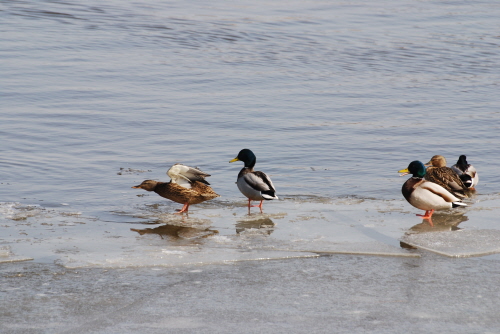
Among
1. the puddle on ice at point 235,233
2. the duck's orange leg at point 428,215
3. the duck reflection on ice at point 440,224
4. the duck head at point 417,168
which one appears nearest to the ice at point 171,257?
the puddle on ice at point 235,233

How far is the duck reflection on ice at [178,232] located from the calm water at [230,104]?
265 mm

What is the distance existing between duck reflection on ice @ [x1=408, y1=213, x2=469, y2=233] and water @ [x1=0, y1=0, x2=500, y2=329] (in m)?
0.04

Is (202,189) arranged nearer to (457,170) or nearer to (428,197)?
(428,197)

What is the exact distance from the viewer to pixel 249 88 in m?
15.7

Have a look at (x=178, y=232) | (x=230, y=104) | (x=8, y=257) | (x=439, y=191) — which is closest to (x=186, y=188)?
(x=178, y=232)

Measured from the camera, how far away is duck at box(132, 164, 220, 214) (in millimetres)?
8250

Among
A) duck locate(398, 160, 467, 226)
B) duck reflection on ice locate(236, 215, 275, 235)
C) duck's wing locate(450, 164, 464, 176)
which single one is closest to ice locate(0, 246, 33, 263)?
duck reflection on ice locate(236, 215, 275, 235)

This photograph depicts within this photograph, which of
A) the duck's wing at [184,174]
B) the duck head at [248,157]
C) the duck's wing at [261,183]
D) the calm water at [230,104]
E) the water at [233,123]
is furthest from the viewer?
the calm water at [230,104]

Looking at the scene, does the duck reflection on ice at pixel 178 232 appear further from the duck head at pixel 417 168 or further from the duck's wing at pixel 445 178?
the duck's wing at pixel 445 178

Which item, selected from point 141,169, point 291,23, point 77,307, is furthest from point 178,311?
point 291,23

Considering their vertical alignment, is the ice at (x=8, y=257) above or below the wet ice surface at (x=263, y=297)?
below

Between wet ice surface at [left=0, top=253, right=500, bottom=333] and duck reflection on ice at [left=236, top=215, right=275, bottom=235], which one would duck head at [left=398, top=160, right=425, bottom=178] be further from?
wet ice surface at [left=0, top=253, right=500, bottom=333]

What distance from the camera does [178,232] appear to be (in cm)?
734

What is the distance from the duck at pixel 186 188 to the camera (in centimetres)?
825
